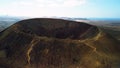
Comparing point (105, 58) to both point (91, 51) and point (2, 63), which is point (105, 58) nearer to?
point (91, 51)

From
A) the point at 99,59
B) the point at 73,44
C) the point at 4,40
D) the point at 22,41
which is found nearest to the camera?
the point at 99,59

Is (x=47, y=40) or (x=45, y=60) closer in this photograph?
(x=45, y=60)

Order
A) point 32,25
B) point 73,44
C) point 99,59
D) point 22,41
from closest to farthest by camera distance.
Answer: point 99,59 → point 73,44 → point 22,41 → point 32,25

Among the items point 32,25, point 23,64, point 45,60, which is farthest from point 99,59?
point 32,25

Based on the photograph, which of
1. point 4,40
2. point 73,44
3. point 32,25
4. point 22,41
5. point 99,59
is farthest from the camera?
point 32,25

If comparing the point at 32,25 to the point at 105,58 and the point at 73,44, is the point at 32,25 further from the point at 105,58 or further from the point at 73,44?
the point at 105,58

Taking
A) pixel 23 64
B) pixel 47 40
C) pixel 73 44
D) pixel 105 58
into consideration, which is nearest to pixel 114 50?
pixel 105 58

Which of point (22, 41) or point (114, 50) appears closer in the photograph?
point (114, 50)

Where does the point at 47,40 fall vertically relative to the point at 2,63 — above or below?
above

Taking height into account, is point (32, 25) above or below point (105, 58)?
above
